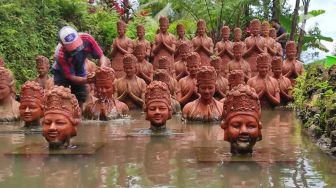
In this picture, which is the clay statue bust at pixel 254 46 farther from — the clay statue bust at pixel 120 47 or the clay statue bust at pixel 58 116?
the clay statue bust at pixel 58 116

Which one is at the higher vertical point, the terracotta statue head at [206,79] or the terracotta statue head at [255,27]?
the terracotta statue head at [255,27]

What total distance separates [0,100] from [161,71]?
2.65 m

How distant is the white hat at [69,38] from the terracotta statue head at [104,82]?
0.54 meters

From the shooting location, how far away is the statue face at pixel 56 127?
6.41 m

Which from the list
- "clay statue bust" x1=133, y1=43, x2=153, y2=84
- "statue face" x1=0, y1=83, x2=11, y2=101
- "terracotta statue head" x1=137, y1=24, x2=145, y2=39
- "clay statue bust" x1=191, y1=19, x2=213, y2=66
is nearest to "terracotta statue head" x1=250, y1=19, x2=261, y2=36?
"clay statue bust" x1=191, y1=19, x2=213, y2=66

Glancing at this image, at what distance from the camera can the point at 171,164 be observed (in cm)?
584

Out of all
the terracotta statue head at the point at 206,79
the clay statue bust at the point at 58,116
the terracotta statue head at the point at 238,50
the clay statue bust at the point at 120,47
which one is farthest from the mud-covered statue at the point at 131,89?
the clay statue bust at the point at 58,116

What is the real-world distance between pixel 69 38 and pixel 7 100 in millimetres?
Answer: 1636

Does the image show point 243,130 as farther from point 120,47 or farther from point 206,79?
point 120,47

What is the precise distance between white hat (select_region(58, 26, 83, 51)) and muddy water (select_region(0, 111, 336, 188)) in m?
1.48

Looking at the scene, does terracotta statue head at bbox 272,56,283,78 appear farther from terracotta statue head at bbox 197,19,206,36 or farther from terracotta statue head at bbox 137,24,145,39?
terracotta statue head at bbox 137,24,145,39

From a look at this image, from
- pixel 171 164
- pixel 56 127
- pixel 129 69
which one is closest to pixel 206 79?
pixel 56 127

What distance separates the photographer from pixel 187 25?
22.5 metres

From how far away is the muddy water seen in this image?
5.05 m
